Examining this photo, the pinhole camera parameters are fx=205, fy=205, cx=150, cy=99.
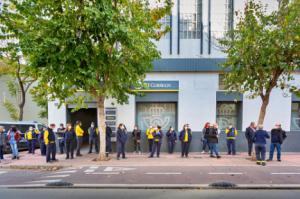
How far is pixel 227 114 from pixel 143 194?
385 inches

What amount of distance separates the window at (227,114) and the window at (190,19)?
4853 mm

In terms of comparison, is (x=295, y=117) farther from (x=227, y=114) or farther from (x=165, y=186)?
(x=165, y=186)

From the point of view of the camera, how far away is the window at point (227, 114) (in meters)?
13.5

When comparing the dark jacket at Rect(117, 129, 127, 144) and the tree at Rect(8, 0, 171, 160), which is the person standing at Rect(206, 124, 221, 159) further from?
the tree at Rect(8, 0, 171, 160)

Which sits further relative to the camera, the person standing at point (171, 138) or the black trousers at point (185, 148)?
the person standing at point (171, 138)

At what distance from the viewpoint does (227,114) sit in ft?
44.5

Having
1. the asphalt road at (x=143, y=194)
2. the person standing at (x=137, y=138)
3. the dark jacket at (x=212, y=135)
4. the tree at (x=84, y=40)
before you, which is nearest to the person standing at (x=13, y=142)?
the tree at (x=84, y=40)

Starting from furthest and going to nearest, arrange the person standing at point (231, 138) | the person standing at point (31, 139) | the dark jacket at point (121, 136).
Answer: the person standing at point (31, 139), the person standing at point (231, 138), the dark jacket at point (121, 136)

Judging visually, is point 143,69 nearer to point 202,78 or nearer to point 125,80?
point 125,80

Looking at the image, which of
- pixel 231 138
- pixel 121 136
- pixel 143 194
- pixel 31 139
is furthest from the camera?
pixel 31 139

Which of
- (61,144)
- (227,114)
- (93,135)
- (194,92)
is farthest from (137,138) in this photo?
(227,114)

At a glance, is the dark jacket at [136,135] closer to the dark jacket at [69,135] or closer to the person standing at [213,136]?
the dark jacket at [69,135]

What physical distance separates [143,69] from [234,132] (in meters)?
6.33

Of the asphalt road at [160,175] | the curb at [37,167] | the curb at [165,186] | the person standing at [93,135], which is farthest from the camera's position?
the person standing at [93,135]
